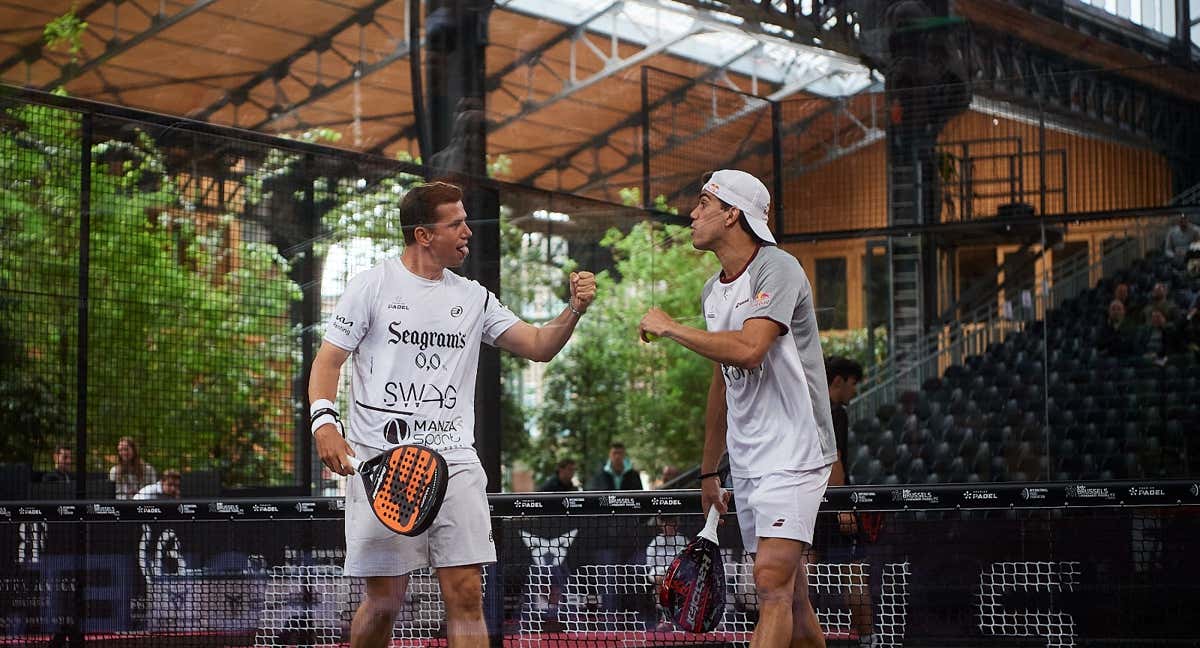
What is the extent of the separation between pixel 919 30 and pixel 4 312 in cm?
679

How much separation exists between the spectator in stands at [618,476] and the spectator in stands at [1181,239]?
6.37m

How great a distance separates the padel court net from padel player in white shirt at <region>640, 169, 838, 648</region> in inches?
45.2

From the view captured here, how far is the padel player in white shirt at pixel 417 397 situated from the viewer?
16.5 ft

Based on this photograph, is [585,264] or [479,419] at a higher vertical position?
[585,264]

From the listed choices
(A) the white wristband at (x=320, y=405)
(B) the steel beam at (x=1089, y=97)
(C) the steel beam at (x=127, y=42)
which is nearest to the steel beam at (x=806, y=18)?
(B) the steel beam at (x=1089, y=97)

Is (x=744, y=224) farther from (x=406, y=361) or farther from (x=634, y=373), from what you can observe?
(x=634, y=373)

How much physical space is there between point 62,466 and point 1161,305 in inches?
321

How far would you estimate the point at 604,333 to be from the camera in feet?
63.6

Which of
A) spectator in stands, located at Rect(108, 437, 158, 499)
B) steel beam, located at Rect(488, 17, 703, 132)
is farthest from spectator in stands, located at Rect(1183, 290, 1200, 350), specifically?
spectator in stands, located at Rect(108, 437, 158, 499)

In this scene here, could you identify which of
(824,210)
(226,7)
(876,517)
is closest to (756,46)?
(824,210)

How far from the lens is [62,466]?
8.98 metres

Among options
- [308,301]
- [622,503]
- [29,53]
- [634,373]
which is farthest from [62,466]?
[634,373]

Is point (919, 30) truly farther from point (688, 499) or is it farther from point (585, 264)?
point (688, 499)

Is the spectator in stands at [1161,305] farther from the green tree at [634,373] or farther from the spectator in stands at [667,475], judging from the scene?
the spectator in stands at [667,475]
